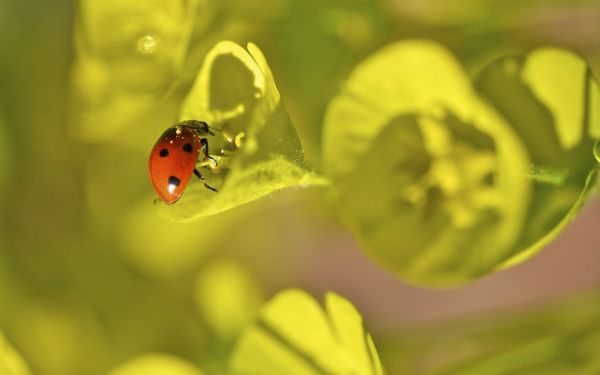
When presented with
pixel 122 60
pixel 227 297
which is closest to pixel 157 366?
pixel 227 297

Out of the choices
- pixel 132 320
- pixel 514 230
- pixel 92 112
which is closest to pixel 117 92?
pixel 92 112

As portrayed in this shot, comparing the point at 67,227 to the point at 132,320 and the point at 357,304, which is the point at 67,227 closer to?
the point at 132,320

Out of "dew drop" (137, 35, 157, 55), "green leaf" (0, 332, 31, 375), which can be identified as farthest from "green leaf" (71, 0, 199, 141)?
"green leaf" (0, 332, 31, 375)

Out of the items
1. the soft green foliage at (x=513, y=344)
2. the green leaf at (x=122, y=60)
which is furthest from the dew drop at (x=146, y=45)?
the soft green foliage at (x=513, y=344)

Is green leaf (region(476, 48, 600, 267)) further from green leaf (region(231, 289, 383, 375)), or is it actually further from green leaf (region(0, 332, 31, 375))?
green leaf (region(0, 332, 31, 375))

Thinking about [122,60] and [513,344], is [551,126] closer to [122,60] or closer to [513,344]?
[513,344]

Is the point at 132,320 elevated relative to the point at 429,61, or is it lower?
lower
